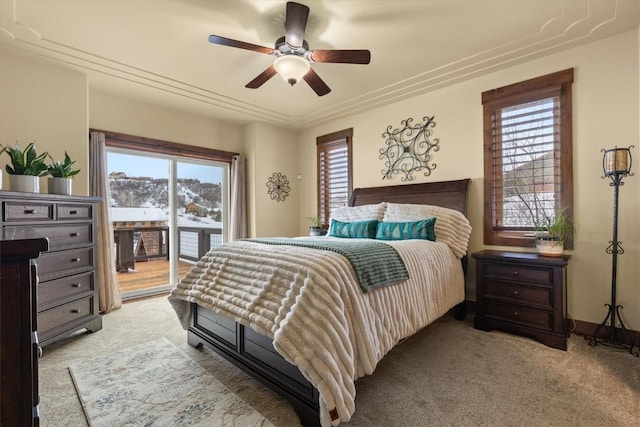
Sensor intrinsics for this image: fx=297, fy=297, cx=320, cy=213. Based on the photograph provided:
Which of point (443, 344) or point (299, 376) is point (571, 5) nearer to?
point (443, 344)

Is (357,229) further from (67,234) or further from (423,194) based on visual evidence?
(67,234)

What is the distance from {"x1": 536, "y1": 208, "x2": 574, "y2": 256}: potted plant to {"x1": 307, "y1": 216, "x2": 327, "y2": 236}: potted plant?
A: 276 cm

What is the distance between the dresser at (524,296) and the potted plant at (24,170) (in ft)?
13.1

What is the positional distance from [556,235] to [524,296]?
2.15 ft

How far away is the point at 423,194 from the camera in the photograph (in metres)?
3.69

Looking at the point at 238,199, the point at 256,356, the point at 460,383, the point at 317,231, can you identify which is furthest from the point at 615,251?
Answer: the point at 238,199

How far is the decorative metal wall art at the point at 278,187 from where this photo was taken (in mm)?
5148

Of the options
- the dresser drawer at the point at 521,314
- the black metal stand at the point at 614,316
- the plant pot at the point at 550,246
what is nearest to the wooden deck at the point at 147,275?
the dresser drawer at the point at 521,314

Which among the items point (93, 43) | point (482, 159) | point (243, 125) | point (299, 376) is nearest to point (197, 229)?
point (243, 125)

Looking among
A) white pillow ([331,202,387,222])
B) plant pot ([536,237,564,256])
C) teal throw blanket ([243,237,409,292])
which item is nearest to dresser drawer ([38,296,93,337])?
teal throw blanket ([243,237,409,292])

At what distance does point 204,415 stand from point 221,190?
385cm

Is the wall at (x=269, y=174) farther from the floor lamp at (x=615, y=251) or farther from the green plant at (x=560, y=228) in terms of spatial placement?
the floor lamp at (x=615, y=251)

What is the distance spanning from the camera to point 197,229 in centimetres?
474

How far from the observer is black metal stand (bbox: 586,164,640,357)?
241cm
